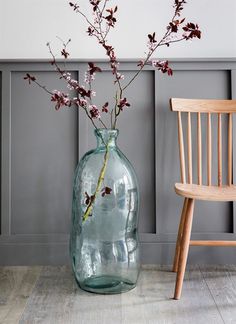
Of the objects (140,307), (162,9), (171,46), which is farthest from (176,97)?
(140,307)

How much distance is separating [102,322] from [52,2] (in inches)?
57.2

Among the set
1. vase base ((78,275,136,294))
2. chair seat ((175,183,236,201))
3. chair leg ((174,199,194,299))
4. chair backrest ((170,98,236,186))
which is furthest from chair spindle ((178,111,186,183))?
vase base ((78,275,136,294))

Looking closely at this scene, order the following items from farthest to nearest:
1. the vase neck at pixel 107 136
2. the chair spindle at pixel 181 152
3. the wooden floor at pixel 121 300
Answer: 1. the chair spindle at pixel 181 152
2. the vase neck at pixel 107 136
3. the wooden floor at pixel 121 300

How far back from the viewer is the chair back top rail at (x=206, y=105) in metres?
1.59

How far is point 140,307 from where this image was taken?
1.27 meters

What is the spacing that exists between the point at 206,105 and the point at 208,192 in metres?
0.47

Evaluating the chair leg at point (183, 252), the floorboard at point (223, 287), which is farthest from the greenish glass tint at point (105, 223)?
the floorboard at point (223, 287)

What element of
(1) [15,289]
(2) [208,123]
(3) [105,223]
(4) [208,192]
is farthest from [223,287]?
(1) [15,289]

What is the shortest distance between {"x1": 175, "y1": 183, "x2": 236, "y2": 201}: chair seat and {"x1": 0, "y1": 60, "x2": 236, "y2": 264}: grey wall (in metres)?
0.29

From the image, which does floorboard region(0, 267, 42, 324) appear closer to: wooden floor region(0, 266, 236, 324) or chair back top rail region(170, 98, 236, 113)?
wooden floor region(0, 266, 236, 324)

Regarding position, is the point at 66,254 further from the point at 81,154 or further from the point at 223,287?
the point at 223,287

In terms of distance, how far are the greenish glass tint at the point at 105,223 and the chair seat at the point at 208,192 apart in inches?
8.6

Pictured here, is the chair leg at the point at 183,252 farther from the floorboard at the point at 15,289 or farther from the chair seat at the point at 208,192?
the floorboard at the point at 15,289

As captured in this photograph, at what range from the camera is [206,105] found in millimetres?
1611
